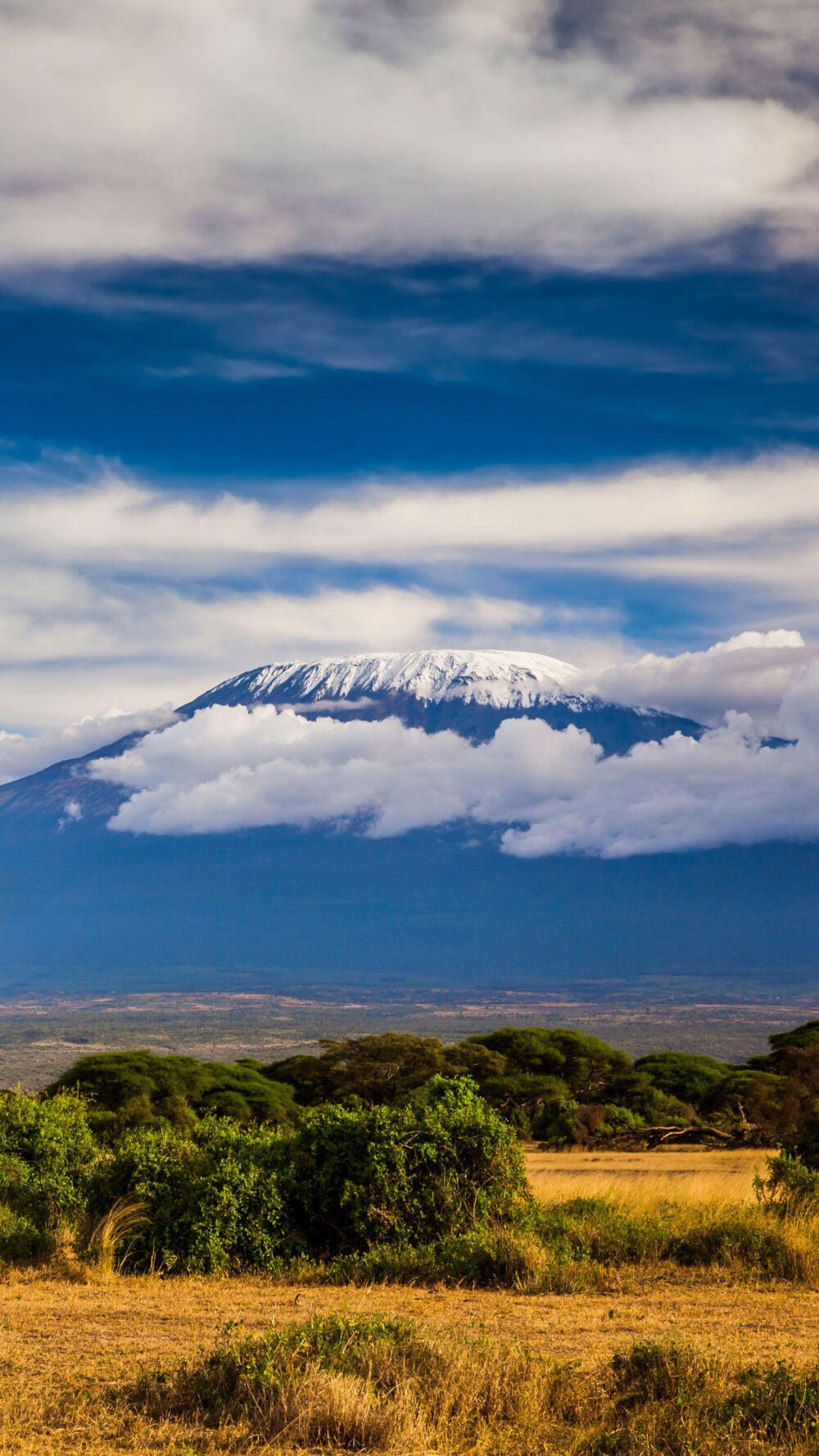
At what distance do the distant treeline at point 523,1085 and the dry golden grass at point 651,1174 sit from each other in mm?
2120

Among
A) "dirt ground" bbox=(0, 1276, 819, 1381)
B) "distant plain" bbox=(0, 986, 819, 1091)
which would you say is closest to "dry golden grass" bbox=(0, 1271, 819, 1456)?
"dirt ground" bbox=(0, 1276, 819, 1381)

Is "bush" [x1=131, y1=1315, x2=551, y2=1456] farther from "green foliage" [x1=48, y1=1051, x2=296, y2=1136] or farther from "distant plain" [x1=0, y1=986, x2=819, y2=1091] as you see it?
"distant plain" [x1=0, y1=986, x2=819, y2=1091]

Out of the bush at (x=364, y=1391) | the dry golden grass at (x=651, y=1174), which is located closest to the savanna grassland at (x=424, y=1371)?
the bush at (x=364, y=1391)

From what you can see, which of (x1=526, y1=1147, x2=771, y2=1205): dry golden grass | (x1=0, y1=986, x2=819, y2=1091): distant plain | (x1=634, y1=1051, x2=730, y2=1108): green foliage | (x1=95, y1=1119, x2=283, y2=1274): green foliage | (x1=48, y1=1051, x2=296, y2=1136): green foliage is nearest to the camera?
(x1=95, y1=1119, x2=283, y2=1274): green foliage

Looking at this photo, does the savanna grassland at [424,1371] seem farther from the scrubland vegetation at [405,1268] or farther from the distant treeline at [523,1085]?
the distant treeline at [523,1085]

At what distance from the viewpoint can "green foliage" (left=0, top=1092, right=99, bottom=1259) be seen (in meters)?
14.1

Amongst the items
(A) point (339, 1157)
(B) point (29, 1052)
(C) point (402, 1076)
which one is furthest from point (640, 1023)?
(A) point (339, 1157)

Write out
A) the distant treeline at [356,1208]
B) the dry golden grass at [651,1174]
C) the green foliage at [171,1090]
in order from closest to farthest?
the distant treeline at [356,1208], the dry golden grass at [651,1174], the green foliage at [171,1090]

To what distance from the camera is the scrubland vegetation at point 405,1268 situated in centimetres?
763

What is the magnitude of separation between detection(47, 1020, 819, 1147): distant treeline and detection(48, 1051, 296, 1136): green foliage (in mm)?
53

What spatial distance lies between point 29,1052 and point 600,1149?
107 metres

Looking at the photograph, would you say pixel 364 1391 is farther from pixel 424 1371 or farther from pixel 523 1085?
pixel 523 1085

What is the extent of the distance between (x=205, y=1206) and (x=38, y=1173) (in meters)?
3.17

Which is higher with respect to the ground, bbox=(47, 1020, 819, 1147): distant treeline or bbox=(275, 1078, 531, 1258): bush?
bbox=(275, 1078, 531, 1258): bush
